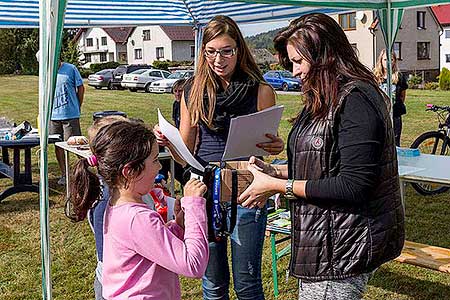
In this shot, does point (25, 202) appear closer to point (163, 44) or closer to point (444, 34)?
point (444, 34)

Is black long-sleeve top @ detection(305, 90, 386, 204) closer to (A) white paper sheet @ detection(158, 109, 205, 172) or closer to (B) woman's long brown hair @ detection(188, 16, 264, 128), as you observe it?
(A) white paper sheet @ detection(158, 109, 205, 172)

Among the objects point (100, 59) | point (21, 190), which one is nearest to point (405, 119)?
point (21, 190)

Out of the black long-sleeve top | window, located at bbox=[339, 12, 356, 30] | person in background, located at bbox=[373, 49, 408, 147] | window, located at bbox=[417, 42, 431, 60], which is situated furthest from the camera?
window, located at bbox=[417, 42, 431, 60]

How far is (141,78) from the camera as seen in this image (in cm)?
2666

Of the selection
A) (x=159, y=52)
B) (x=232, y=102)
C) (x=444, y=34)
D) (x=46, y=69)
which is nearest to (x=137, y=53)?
(x=159, y=52)

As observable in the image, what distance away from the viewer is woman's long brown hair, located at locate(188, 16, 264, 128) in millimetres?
2725

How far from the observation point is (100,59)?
58.4 metres

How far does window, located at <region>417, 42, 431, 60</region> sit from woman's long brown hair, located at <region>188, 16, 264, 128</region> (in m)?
40.5

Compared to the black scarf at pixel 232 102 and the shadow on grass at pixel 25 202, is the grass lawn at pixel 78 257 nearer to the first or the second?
the shadow on grass at pixel 25 202

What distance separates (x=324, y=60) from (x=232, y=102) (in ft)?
2.72

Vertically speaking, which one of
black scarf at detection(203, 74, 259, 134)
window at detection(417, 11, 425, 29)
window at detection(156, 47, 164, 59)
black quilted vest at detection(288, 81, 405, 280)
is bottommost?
black quilted vest at detection(288, 81, 405, 280)

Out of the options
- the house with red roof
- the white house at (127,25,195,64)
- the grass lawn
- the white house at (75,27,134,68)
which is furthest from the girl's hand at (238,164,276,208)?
the white house at (75,27,134,68)

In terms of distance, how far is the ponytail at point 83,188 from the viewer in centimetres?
217

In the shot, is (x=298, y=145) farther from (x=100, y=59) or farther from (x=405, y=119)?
(x=100, y=59)
